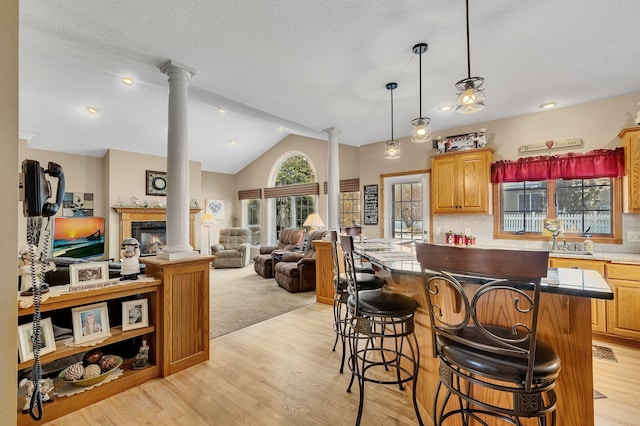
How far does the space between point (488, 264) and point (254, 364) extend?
222 centimetres

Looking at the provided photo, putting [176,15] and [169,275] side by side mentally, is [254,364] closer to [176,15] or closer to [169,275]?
[169,275]

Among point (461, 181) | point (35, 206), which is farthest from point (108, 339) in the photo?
point (461, 181)

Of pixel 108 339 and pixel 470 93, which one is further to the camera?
pixel 108 339

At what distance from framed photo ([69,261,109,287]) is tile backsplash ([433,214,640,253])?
419 cm

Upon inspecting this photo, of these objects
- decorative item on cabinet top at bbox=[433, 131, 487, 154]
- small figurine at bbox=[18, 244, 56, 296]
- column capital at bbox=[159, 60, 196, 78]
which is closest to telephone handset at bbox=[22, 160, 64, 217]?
small figurine at bbox=[18, 244, 56, 296]

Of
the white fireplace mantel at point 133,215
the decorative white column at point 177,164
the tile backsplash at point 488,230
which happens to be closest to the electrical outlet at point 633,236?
the tile backsplash at point 488,230

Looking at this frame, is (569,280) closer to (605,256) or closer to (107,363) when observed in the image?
(605,256)

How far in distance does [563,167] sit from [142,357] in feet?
16.2

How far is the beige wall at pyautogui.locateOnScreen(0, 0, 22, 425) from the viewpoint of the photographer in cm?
77

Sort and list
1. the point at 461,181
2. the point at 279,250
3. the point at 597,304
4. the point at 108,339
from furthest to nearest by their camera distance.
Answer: the point at 279,250 → the point at 461,181 → the point at 597,304 → the point at 108,339

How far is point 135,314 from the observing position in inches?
89.0

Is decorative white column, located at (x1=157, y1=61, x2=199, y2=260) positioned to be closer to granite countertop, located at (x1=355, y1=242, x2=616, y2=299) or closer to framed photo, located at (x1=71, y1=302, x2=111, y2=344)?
framed photo, located at (x1=71, y1=302, x2=111, y2=344)

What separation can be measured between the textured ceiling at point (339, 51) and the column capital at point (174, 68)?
0.05 m

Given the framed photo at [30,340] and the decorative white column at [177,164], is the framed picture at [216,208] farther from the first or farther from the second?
the framed photo at [30,340]
